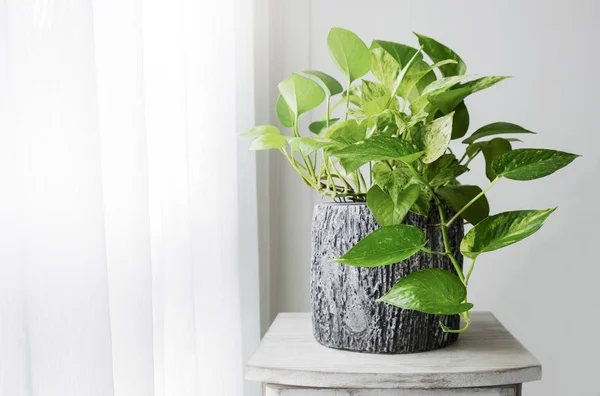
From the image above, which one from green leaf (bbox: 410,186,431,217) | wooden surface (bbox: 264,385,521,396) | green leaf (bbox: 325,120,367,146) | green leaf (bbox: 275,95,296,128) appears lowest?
wooden surface (bbox: 264,385,521,396)

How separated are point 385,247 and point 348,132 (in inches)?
6.5

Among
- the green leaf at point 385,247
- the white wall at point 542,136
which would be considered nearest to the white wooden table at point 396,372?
the green leaf at point 385,247

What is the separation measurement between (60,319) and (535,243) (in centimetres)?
111

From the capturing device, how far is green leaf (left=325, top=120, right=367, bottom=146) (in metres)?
0.75

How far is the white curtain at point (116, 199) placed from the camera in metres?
0.47

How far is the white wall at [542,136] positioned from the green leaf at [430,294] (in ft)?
2.14

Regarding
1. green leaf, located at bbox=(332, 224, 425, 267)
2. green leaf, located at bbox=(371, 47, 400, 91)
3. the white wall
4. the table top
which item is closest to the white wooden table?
the table top

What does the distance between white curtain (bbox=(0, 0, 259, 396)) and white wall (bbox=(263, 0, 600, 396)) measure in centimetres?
41

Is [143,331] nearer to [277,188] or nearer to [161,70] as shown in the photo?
[161,70]

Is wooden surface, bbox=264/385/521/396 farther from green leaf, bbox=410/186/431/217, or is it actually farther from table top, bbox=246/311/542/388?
green leaf, bbox=410/186/431/217

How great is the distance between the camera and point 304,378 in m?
0.72

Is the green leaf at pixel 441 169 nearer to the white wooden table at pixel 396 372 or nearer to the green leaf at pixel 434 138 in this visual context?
the green leaf at pixel 434 138

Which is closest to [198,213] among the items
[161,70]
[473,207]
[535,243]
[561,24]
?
[161,70]

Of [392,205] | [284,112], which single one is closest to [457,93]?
[392,205]
